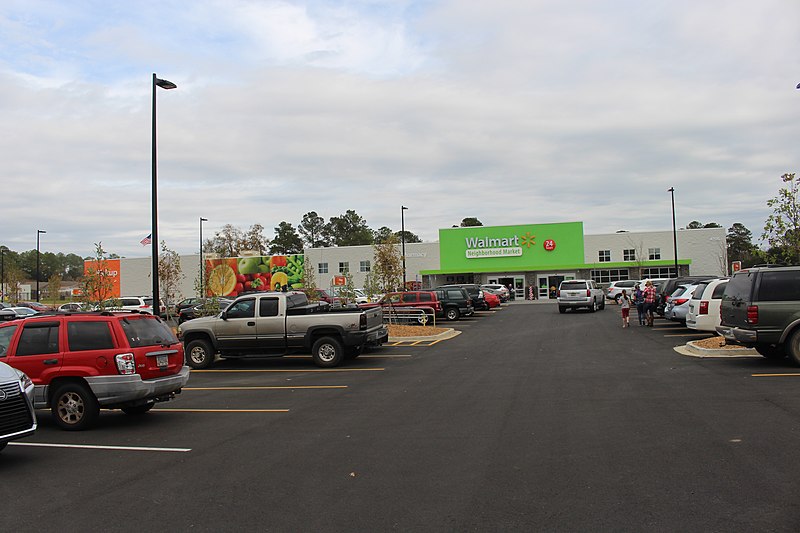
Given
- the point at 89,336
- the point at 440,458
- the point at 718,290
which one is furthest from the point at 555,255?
the point at 440,458

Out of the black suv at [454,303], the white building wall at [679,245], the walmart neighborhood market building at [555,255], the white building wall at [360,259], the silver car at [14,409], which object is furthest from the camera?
the white building wall at [360,259]

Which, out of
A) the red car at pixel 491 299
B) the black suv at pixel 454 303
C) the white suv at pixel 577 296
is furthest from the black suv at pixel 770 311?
the red car at pixel 491 299

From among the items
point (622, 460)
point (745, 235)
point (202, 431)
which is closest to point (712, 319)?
point (622, 460)

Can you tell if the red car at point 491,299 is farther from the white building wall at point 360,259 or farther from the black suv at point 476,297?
the white building wall at point 360,259

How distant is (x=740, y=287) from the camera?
1436 centimetres

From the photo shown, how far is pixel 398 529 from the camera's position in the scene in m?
5.24

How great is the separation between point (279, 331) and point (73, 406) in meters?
7.43

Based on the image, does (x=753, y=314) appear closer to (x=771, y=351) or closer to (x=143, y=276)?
(x=771, y=351)

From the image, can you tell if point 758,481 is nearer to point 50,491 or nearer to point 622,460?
point 622,460

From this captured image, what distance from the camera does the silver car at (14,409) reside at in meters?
7.27

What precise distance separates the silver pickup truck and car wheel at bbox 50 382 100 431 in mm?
7406

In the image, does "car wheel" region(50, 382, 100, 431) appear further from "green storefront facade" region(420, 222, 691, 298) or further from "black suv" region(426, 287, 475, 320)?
"green storefront facade" region(420, 222, 691, 298)

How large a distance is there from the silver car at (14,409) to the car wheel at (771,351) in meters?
14.3

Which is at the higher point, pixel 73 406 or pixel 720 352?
pixel 73 406
